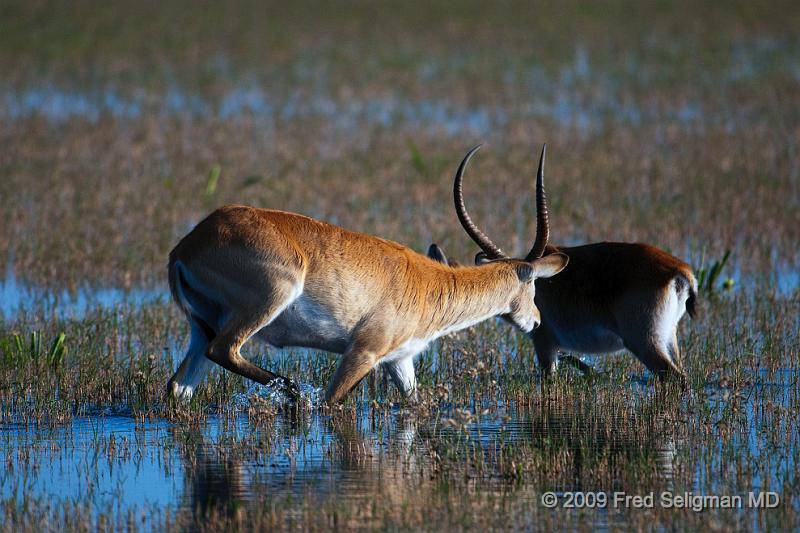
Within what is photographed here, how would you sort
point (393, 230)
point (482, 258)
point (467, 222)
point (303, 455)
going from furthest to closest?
point (393, 230) < point (482, 258) < point (467, 222) < point (303, 455)

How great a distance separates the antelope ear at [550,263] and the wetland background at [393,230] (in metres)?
0.73

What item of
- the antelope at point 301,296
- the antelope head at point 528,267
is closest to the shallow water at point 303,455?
the antelope at point 301,296

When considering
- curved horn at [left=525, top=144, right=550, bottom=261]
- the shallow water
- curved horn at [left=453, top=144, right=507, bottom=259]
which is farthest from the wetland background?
curved horn at [left=525, top=144, right=550, bottom=261]

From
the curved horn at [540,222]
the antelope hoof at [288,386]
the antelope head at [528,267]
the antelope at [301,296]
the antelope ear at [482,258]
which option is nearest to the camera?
the antelope at [301,296]

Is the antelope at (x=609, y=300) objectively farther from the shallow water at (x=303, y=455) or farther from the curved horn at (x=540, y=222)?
the shallow water at (x=303, y=455)

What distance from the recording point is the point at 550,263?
8.27m

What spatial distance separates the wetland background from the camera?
238 inches

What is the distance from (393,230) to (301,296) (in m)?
5.73

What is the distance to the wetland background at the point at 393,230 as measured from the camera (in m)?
6.05

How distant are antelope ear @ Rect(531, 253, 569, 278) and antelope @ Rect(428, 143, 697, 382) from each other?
15 cm

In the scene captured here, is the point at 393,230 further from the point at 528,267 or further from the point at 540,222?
the point at 540,222

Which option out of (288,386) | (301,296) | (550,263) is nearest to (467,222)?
(550,263)

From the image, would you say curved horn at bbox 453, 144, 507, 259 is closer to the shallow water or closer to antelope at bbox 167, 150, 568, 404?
antelope at bbox 167, 150, 568, 404

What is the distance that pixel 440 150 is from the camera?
58.3 ft
